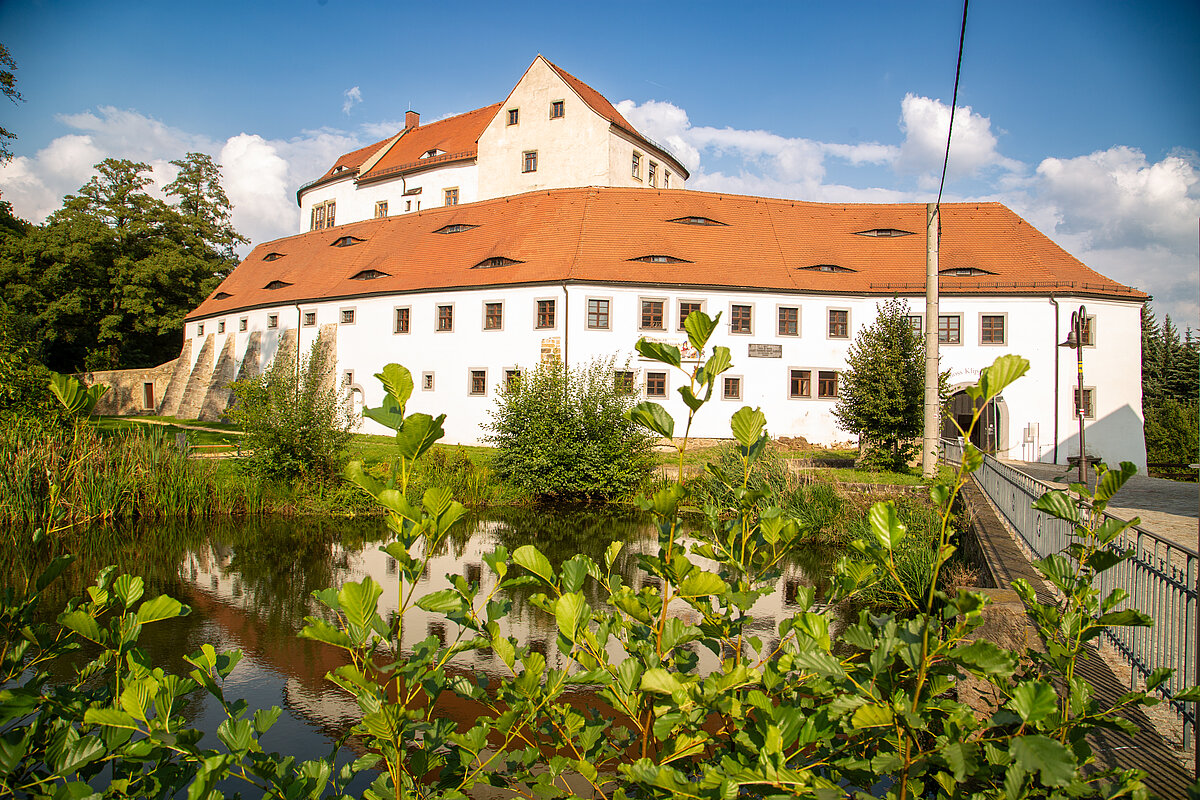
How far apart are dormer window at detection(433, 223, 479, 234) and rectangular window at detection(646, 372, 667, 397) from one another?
11220 mm

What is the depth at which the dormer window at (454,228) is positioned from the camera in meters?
31.7

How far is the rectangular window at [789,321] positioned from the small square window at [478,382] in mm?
11314

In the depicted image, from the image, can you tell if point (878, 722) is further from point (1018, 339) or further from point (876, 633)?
point (1018, 339)

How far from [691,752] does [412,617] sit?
725 centimetres

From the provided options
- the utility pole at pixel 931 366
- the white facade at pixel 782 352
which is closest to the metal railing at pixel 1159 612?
the utility pole at pixel 931 366

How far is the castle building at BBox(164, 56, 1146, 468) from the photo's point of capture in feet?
84.7

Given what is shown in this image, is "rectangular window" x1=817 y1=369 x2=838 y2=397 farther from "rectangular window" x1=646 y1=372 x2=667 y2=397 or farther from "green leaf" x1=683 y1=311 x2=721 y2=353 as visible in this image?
"green leaf" x1=683 y1=311 x2=721 y2=353

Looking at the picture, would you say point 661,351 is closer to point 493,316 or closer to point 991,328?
point 493,316

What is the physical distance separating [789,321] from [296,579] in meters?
20.8

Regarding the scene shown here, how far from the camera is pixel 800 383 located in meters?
26.5

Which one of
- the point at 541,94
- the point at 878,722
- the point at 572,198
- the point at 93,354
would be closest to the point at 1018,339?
the point at 572,198

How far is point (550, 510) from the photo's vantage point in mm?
16984

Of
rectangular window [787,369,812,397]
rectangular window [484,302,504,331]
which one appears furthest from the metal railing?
rectangular window [484,302,504,331]

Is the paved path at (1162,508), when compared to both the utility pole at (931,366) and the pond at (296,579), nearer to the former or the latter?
the utility pole at (931,366)
